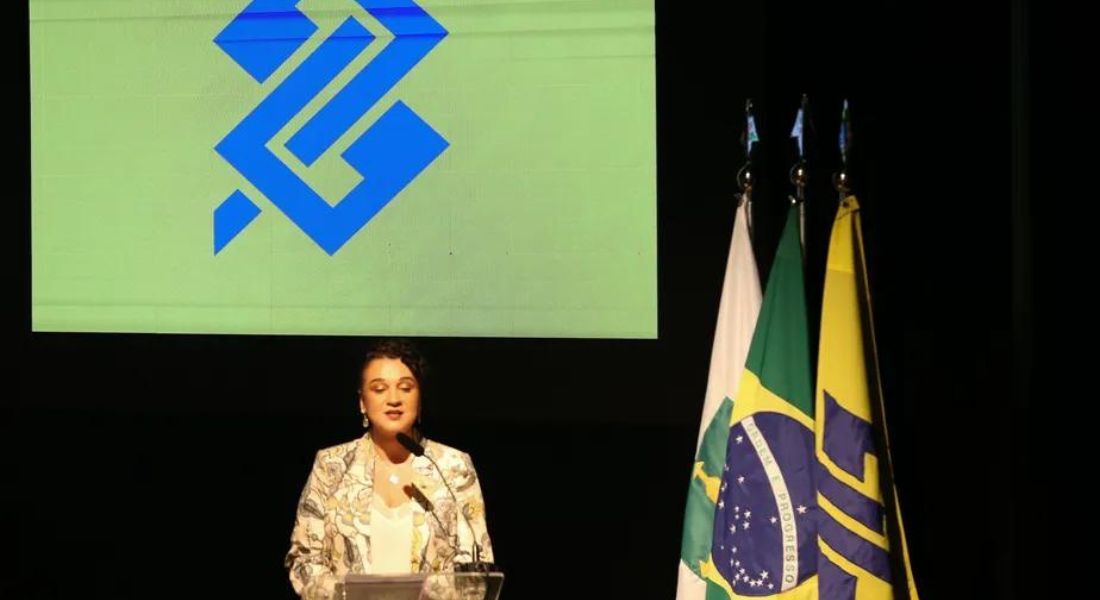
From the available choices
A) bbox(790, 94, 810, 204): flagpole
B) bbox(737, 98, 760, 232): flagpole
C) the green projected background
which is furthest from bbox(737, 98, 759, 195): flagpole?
the green projected background

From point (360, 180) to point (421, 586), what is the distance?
1.57m

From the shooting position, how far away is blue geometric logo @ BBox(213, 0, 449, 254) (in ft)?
15.4

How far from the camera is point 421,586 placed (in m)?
A: 3.50

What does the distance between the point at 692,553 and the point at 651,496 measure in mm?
593

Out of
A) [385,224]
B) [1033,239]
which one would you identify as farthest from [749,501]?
[385,224]

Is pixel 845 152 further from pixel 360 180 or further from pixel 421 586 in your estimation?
pixel 360 180

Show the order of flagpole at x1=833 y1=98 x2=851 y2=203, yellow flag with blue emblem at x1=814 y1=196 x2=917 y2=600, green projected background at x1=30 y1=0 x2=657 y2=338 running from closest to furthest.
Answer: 1. yellow flag with blue emblem at x1=814 y1=196 x2=917 y2=600
2. flagpole at x1=833 y1=98 x2=851 y2=203
3. green projected background at x1=30 y1=0 x2=657 y2=338

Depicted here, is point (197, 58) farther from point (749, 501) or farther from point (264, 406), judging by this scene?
point (749, 501)

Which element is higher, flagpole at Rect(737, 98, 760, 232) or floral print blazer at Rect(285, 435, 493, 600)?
flagpole at Rect(737, 98, 760, 232)

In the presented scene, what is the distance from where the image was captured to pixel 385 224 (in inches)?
186

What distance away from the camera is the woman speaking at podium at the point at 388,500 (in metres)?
4.02

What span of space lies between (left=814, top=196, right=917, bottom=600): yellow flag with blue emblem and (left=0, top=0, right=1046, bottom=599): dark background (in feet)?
0.84

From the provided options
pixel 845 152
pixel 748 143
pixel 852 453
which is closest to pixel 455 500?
pixel 852 453

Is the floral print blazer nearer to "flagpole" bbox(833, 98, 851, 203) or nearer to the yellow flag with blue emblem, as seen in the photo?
the yellow flag with blue emblem
